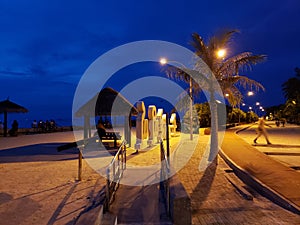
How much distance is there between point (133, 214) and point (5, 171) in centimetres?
622

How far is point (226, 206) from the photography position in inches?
239

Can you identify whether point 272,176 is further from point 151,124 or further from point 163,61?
point 151,124

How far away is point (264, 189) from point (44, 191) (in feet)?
17.2

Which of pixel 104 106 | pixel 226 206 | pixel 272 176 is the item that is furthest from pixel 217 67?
pixel 104 106

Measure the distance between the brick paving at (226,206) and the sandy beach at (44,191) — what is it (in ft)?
7.62

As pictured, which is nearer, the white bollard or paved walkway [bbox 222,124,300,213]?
paved walkway [bbox 222,124,300,213]

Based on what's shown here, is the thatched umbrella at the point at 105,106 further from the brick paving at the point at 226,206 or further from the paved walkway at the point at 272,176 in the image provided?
the brick paving at the point at 226,206

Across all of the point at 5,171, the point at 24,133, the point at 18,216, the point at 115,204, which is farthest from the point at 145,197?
the point at 24,133

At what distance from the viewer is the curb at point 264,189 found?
19.0ft

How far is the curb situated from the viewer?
5.78 metres

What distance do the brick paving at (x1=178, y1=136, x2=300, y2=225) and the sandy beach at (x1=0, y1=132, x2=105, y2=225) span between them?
7.62 ft

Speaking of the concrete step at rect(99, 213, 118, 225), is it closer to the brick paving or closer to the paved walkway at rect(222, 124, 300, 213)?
the brick paving

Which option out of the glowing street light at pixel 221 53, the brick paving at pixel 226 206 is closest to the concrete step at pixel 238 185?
the brick paving at pixel 226 206

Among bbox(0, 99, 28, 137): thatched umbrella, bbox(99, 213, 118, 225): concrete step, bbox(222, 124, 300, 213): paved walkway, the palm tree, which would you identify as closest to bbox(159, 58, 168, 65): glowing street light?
the palm tree
